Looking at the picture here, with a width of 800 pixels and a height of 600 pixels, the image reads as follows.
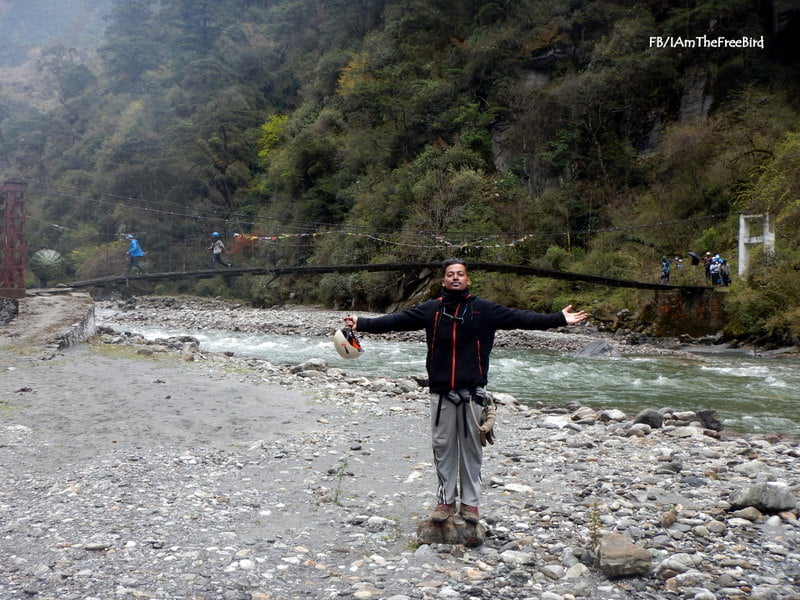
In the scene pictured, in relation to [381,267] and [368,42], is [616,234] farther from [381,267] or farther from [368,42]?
[368,42]

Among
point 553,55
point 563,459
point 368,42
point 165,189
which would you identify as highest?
point 368,42

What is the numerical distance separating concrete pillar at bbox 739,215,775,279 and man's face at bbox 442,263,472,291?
16.1 m

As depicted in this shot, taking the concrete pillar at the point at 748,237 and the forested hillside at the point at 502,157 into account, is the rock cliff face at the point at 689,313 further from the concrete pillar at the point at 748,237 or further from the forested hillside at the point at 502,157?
the concrete pillar at the point at 748,237

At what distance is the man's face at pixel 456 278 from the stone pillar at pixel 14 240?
16.1 metres

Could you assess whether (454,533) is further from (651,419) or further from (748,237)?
(748,237)

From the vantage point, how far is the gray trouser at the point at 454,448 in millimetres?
3428

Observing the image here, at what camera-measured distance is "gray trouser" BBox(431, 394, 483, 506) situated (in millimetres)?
3428

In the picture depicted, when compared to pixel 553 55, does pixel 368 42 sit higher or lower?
higher

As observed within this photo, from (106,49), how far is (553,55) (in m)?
60.7

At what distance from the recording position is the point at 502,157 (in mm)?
31844

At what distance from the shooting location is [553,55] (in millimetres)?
32312

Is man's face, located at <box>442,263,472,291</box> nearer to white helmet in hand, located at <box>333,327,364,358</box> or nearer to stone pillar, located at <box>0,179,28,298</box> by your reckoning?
white helmet in hand, located at <box>333,327,364,358</box>

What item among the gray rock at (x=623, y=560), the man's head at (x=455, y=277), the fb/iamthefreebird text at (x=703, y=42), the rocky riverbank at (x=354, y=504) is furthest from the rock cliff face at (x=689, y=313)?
the gray rock at (x=623, y=560)

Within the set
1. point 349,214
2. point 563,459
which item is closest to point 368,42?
point 349,214
